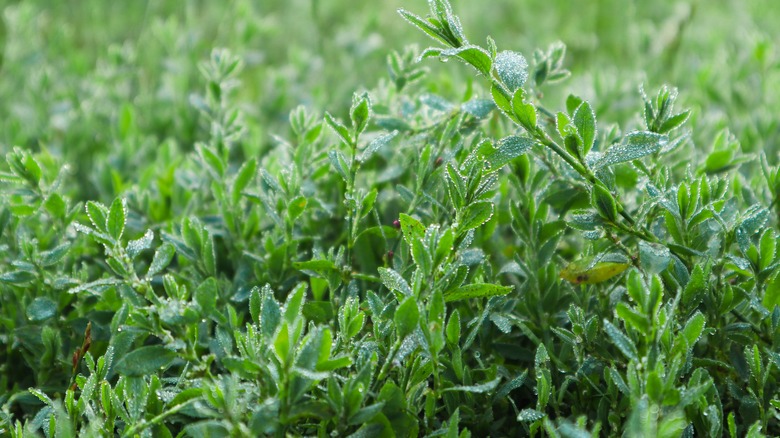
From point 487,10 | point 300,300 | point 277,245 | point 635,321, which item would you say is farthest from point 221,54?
point 487,10

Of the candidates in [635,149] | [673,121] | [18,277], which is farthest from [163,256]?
[673,121]

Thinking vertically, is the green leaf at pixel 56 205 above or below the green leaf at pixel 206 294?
above

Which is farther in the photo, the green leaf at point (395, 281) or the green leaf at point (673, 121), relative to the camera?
the green leaf at point (673, 121)

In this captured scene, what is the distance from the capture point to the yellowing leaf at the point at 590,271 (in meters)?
1.45

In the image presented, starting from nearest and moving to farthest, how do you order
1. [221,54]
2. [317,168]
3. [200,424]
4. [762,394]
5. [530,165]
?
[200,424]
[762,394]
[530,165]
[317,168]
[221,54]

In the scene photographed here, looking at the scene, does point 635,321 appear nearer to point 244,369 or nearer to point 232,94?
point 244,369

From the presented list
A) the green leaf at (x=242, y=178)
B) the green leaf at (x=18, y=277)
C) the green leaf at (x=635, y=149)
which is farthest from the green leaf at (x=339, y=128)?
the green leaf at (x=18, y=277)

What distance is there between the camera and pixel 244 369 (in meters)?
1.18

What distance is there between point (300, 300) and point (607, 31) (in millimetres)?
3090

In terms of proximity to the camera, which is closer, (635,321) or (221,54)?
(635,321)

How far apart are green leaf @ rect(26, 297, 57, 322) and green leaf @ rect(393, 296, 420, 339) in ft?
2.45

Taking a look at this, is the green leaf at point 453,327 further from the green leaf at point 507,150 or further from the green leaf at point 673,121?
the green leaf at point 673,121

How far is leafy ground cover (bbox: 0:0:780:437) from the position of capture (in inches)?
48.3

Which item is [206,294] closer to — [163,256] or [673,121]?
[163,256]
